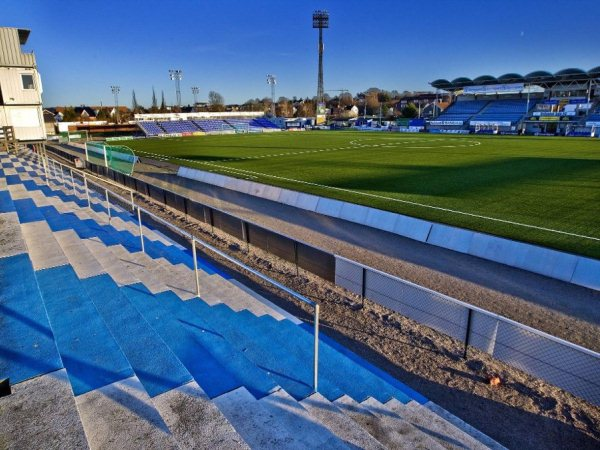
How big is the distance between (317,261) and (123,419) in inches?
262

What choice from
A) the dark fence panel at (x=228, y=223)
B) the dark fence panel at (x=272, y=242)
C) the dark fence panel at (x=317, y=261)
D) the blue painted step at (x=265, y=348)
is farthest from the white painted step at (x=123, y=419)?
the dark fence panel at (x=228, y=223)

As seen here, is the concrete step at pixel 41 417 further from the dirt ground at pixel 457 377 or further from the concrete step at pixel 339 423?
the dirt ground at pixel 457 377

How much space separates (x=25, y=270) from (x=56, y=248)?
2.15 m

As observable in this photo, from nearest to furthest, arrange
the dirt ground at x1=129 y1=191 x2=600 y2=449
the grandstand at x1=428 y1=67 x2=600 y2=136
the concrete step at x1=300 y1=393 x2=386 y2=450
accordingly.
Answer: the concrete step at x1=300 y1=393 x2=386 y2=450 < the dirt ground at x1=129 y1=191 x2=600 y2=449 < the grandstand at x1=428 y1=67 x2=600 y2=136

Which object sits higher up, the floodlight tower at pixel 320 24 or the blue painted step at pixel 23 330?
the floodlight tower at pixel 320 24

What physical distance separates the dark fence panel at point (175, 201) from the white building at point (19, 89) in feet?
32.4

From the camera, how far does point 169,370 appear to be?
4.29 metres

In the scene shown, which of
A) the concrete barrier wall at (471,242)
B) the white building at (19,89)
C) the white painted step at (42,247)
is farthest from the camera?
the white building at (19,89)

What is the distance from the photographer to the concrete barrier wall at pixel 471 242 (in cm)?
987

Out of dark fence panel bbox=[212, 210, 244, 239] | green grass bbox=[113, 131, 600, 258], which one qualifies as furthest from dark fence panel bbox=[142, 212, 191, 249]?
green grass bbox=[113, 131, 600, 258]

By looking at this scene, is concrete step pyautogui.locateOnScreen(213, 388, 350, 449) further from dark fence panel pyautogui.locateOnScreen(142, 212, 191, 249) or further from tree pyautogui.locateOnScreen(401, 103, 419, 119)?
tree pyautogui.locateOnScreen(401, 103, 419, 119)

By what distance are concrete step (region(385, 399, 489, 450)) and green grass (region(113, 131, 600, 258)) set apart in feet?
28.3

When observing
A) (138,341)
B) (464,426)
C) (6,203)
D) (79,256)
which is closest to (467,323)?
(464,426)

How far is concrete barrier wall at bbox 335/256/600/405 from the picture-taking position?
5574 millimetres
